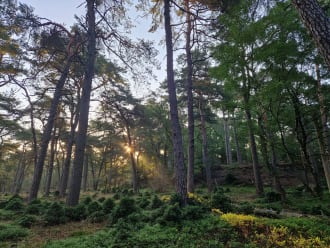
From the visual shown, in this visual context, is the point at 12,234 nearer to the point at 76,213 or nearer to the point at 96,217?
the point at 76,213

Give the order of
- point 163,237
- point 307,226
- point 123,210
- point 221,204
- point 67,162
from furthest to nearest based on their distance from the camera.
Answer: point 67,162 → point 221,204 → point 123,210 → point 307,226 → point 163,237

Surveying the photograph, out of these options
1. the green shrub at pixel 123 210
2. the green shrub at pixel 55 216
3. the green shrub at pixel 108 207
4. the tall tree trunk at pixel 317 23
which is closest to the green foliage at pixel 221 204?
the green shrub at pixel 123 210

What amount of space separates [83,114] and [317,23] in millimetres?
7051

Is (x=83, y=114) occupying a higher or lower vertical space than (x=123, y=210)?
higher

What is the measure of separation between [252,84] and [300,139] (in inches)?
→ 103

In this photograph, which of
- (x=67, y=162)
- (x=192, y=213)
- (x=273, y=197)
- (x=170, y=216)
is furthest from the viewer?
(x=67, y=162)

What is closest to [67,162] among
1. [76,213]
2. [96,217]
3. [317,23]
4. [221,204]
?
[76,213]

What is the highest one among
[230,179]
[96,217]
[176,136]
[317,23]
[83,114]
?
[83,114]

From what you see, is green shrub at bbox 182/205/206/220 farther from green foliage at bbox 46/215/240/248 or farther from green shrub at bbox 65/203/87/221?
green shrub at bbox 65/203/87/221

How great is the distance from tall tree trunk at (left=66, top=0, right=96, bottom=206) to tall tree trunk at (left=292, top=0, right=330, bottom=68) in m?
6.75

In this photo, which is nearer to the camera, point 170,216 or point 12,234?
point 12,234

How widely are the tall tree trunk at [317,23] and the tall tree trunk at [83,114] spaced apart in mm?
6753

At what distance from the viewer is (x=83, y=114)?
25.2 feet

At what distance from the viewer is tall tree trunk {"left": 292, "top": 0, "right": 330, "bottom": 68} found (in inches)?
126
